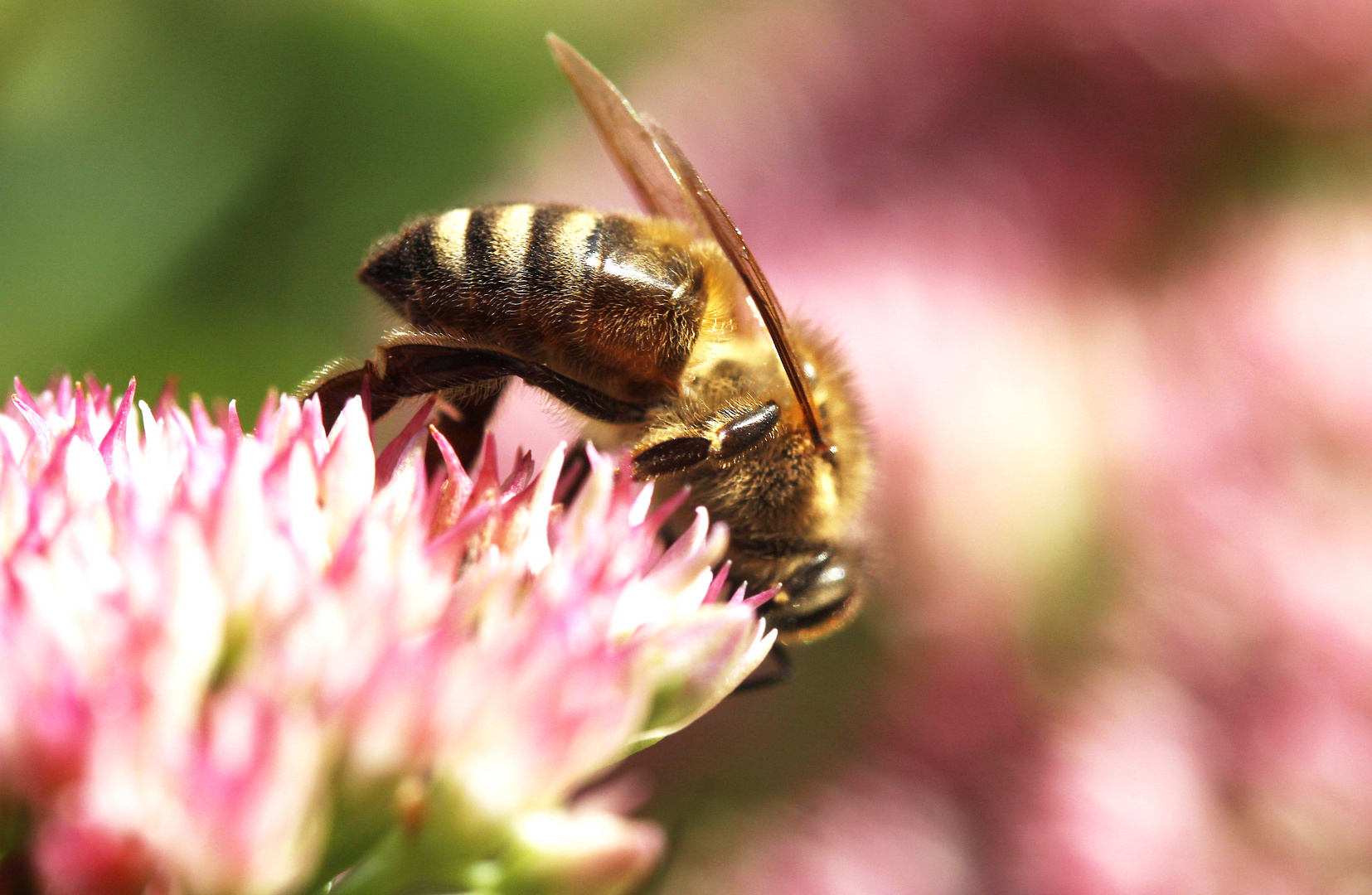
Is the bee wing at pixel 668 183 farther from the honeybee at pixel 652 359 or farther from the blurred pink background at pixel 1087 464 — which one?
the blurred pink background at pixel 1087 464

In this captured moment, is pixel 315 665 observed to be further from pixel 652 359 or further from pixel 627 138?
pixel 627 138

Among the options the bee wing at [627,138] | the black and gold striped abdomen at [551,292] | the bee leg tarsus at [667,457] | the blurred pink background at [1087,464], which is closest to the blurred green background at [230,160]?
the blurred pink background at [1087,464]

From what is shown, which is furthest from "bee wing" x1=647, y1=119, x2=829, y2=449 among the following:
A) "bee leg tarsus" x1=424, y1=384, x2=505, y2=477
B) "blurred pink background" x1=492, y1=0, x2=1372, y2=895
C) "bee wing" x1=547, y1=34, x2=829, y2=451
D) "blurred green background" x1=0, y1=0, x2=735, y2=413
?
"blurred green background" x1=0, y1=0, x2=735, y2=413

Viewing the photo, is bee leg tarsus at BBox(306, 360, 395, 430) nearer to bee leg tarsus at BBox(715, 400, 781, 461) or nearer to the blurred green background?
bee leg tarsus at BBox(715, 400, 781, 461)

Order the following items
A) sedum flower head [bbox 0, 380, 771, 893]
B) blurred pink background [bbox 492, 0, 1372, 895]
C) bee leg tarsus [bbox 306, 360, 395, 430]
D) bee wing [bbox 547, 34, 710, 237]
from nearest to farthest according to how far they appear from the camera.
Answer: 1. sedum flower head [bbox 0, 380, 771, 893]
2. bee leg tarsus [bbox 306, 360, 395, 430]
3. bee wing [bbox 547, 34, 710, 237]
4. blurred pink background [bbox 492, 0, 1372, 895]

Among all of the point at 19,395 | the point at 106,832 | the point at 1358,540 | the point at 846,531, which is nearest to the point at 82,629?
the point at 106,832

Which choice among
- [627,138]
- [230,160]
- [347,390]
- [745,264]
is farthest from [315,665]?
[230,160]

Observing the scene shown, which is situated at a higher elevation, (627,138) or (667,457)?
(627,138)
